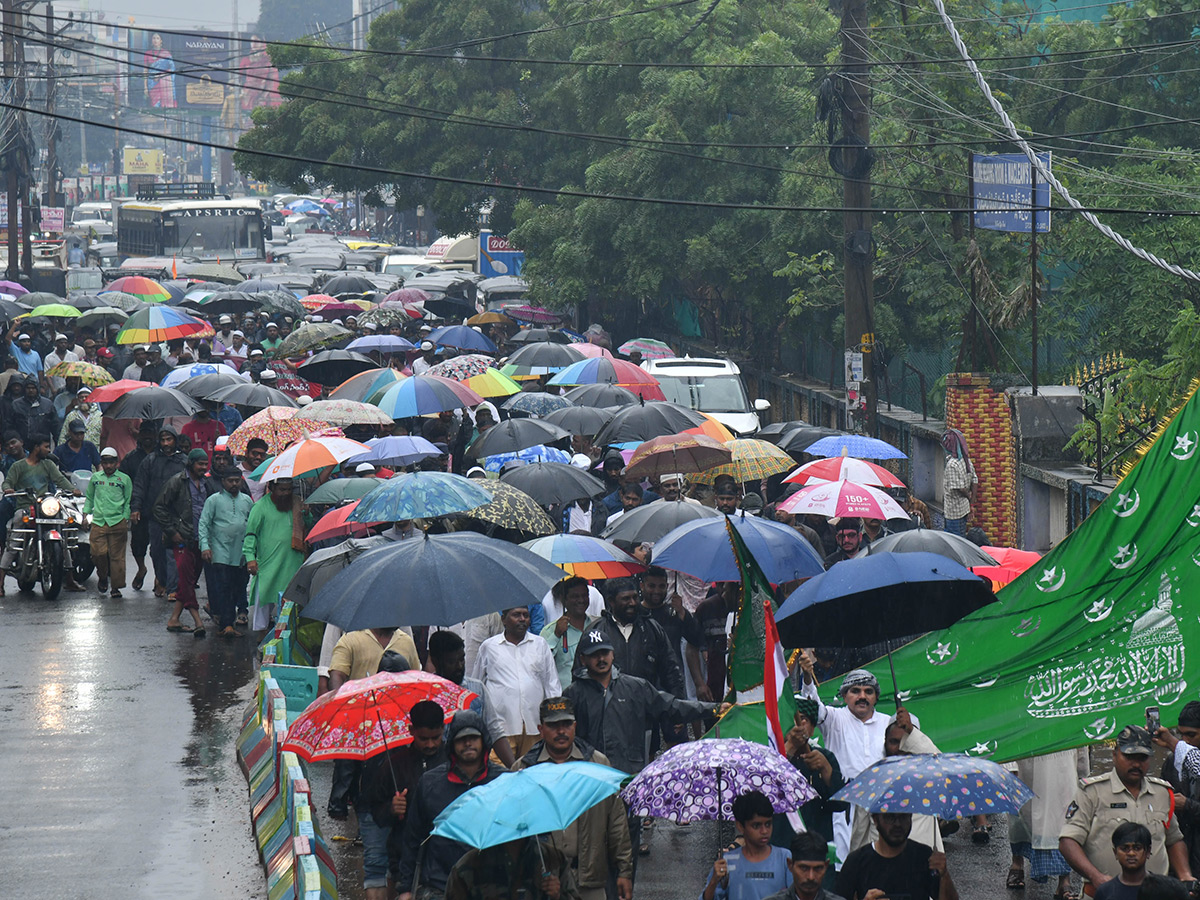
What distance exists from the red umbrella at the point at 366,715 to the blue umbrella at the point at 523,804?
4.20 feet

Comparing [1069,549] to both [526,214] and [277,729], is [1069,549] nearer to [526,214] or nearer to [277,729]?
[277,729]

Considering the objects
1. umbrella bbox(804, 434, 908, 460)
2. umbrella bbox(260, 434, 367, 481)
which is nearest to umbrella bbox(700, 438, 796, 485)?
umbrella bbox(804, 434, 908, 460)

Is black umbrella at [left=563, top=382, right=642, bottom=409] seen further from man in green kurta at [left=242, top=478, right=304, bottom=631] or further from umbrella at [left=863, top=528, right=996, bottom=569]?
umbrella at [left=863, top=528, right=996, bottom=569]

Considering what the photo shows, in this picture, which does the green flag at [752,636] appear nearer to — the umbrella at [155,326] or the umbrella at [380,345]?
the umbrella at [380,345]

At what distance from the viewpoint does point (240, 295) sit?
35.1m

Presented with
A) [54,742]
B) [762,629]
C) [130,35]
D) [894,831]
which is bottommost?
[54,742]

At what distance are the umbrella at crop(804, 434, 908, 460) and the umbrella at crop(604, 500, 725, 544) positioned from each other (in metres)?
3.12

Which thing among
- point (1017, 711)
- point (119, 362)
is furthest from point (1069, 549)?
point (119, 362)

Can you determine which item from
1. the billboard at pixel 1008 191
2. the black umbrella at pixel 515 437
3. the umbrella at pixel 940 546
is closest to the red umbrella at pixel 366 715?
the umbrella at pixel 940 546

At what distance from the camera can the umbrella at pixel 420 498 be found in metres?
11.4

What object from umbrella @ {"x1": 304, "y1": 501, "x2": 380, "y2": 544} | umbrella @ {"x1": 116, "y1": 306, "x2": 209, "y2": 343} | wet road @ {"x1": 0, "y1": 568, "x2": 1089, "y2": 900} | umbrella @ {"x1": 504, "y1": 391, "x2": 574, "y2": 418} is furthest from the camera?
umbrella @ {"x1": 116, "y1": 306, "x2": 209, "y2": 343}

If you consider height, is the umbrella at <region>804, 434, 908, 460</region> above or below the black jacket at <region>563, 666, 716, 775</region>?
above

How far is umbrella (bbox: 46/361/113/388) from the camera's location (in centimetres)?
2248

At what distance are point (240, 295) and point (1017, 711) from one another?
93.6ft
